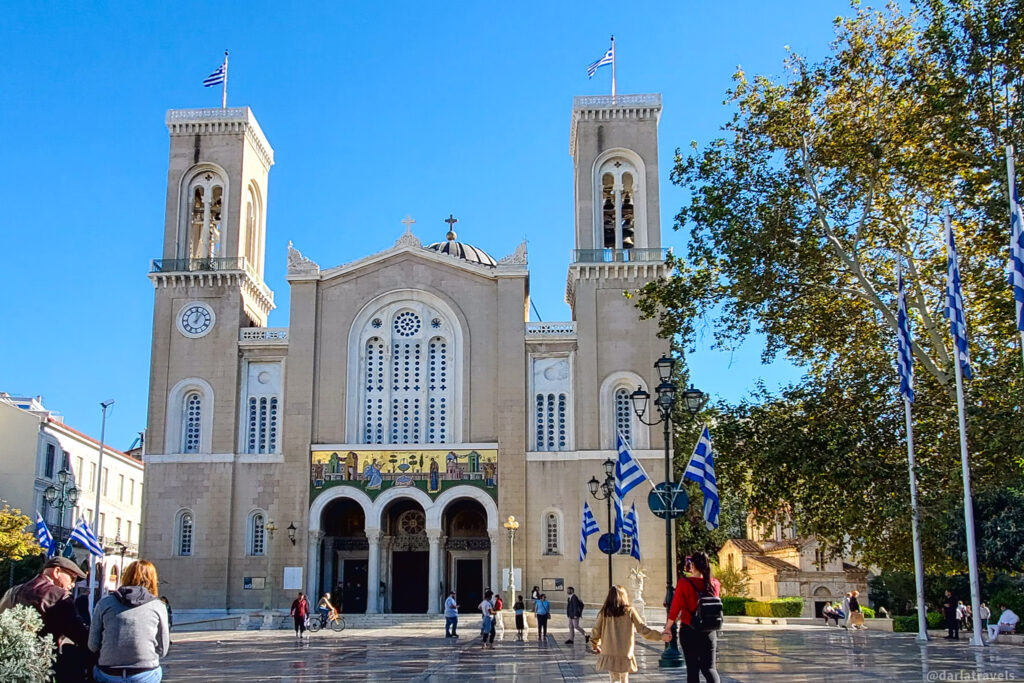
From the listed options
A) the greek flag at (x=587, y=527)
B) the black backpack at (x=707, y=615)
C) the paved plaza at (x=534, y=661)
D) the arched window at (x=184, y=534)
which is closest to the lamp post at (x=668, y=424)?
the paved plaza at (x=534, y=661)

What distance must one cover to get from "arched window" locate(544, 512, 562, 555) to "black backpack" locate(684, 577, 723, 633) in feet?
107

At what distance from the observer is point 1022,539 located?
92.3 feet

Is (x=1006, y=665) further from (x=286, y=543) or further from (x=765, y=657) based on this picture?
(x=286, y=543)

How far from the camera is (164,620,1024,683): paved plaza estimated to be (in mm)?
17203

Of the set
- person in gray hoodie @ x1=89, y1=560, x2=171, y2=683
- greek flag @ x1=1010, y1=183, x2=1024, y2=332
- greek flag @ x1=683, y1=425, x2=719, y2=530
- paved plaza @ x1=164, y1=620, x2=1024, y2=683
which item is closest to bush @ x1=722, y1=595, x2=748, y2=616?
paved plaza @ x1=164, y1=620, x2=1024, y2=683

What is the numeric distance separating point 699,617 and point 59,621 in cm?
618

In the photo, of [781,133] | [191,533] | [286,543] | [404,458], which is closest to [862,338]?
[781,133]

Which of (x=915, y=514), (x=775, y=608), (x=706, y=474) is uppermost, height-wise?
(x=706, y=474)

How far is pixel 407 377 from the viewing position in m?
45.8

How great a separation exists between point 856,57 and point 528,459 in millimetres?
22431

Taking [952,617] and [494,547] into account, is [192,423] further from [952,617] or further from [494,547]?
[952,617]

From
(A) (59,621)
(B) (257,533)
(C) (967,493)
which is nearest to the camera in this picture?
(A) (59,621)

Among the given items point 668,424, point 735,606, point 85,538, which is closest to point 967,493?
point 668,424

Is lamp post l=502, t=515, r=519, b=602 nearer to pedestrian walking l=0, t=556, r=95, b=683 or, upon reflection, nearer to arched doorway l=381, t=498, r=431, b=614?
arched doorway l=381, t=498, r=431, b=614
